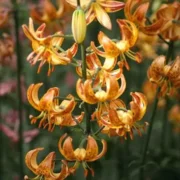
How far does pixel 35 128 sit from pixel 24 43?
1.16 ft

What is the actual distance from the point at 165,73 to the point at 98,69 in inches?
10.7

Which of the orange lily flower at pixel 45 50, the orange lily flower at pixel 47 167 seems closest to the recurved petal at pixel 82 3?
the orange lily flower at pixel 45 50

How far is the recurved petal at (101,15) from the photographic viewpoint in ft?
4.28

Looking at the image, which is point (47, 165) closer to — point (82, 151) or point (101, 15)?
point (82, 151)

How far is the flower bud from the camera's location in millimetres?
1222

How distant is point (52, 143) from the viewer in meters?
2.16

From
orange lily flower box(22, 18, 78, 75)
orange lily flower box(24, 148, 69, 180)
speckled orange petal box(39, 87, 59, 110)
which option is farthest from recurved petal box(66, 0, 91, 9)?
orange lily flower box(24, 148, 69, 180)

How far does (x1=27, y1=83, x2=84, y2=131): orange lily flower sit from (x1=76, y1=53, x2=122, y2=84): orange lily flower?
0.07 m

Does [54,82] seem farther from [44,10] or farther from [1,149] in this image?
[44,10]

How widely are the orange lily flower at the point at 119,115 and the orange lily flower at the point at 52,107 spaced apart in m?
0.07

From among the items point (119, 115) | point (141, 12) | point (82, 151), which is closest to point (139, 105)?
point (119, 115)

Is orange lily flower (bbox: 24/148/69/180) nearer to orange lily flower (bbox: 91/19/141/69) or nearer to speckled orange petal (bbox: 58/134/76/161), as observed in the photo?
speckled orange petal (bbox: 58/134/76/161)

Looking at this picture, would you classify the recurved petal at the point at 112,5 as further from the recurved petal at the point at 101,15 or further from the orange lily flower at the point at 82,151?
the orange lily flower at the point at 82,151

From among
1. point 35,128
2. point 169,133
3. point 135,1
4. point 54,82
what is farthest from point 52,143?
point 135,1
